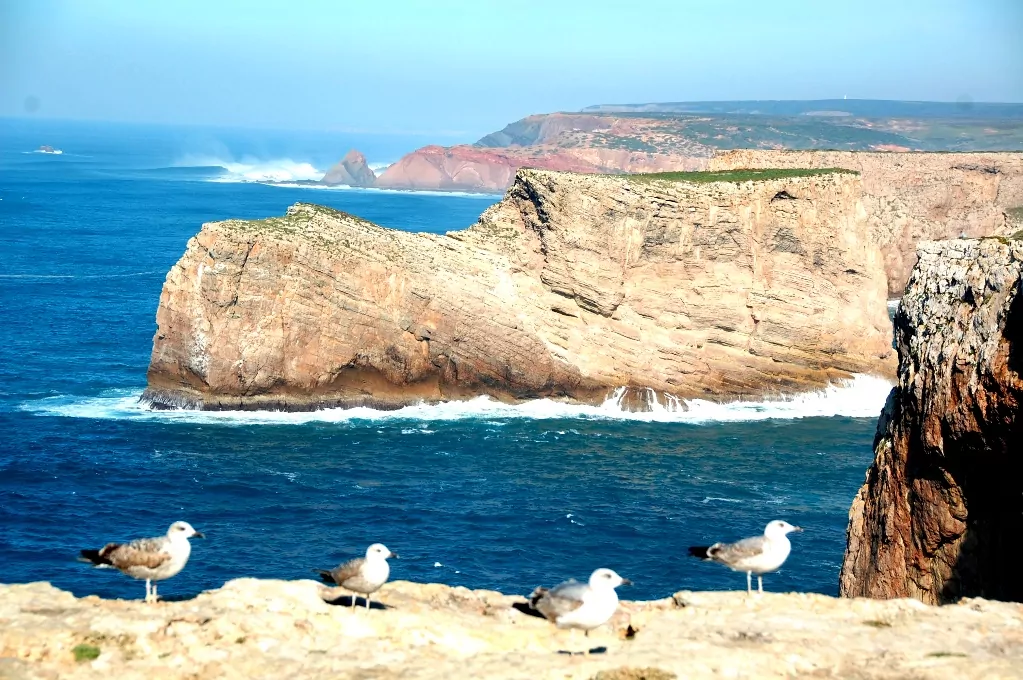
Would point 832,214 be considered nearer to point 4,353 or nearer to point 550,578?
point 550,578

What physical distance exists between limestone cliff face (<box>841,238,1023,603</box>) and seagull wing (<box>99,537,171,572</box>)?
56.5 feet

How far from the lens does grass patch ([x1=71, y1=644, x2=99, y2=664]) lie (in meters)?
16.4

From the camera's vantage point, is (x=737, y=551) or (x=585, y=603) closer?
(x=585, y=603)

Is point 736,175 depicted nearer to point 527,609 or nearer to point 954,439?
point 954,439

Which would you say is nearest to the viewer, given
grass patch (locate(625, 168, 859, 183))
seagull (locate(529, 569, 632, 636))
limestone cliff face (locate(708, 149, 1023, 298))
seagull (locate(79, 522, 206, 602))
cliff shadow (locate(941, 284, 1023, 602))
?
seagull (locate(529, 569, 632, 636))

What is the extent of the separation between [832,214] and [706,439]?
20.2 m

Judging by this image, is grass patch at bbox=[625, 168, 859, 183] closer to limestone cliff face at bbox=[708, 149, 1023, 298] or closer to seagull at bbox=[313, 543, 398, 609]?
limestone cliff face at bbox=[708, 149, 1023, 298]

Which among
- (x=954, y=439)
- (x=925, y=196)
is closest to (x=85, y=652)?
(x=954, y=439)

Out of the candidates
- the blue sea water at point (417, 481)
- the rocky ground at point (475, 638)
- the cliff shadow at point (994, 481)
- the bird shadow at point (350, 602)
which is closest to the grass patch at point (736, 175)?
the blue sea water at point (417, 481)

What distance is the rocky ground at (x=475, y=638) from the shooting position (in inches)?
651

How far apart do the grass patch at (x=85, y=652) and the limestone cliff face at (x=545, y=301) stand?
4643cm

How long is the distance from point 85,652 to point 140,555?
287 centimetres

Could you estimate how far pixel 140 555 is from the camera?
1922 centimetres

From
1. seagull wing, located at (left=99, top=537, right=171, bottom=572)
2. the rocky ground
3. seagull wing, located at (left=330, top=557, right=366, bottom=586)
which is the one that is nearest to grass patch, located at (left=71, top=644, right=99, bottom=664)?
the rocky ground
